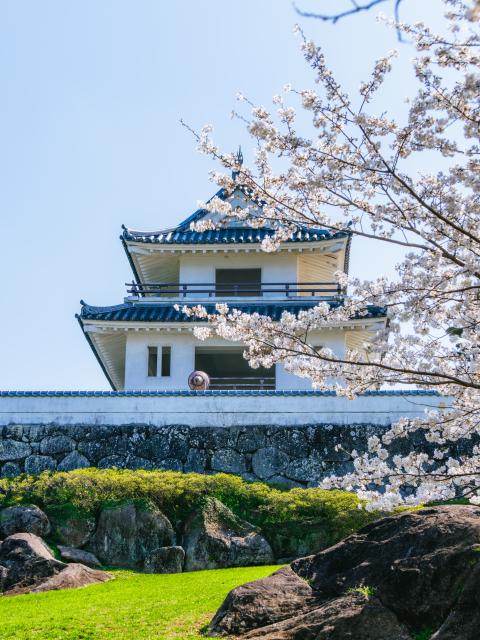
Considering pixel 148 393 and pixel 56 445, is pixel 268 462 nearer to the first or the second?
pixel 148 393

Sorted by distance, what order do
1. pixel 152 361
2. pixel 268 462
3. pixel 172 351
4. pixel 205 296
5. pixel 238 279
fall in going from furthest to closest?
pixel 238 279, pixel 205 296, pixel 152 361, pixel 172 351, pixel 268 462

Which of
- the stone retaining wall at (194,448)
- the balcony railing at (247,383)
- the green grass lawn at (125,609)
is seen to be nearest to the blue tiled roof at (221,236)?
the balcony railing at (247,383)

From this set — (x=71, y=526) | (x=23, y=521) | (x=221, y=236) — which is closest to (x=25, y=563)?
(x=23, y=521)

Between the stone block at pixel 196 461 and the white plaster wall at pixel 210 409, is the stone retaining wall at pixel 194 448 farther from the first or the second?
the white plaster wall at pixel 210 409

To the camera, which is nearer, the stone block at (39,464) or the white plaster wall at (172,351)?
the stone block at (39,464)

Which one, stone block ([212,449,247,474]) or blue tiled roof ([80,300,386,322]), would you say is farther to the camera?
blue tiled roof ([80,300,386,322])

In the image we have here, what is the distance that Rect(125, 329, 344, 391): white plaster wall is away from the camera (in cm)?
2561

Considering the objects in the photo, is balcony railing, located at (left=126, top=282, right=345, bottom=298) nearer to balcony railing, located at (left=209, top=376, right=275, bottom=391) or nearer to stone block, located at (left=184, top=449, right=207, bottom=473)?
balcony railing, located at (left=209, top=376, right=275, bottom=391)

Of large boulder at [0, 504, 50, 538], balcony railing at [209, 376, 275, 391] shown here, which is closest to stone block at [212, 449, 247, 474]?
balcony railing at [209, 376, 275, 391]

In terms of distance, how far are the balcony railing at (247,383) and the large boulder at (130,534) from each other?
9142 mm

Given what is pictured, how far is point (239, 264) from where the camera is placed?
28.0m

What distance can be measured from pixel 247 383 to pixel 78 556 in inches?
504

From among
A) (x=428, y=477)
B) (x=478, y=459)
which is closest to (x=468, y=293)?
(x=428, y=477)

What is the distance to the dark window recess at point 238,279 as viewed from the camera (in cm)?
2783
